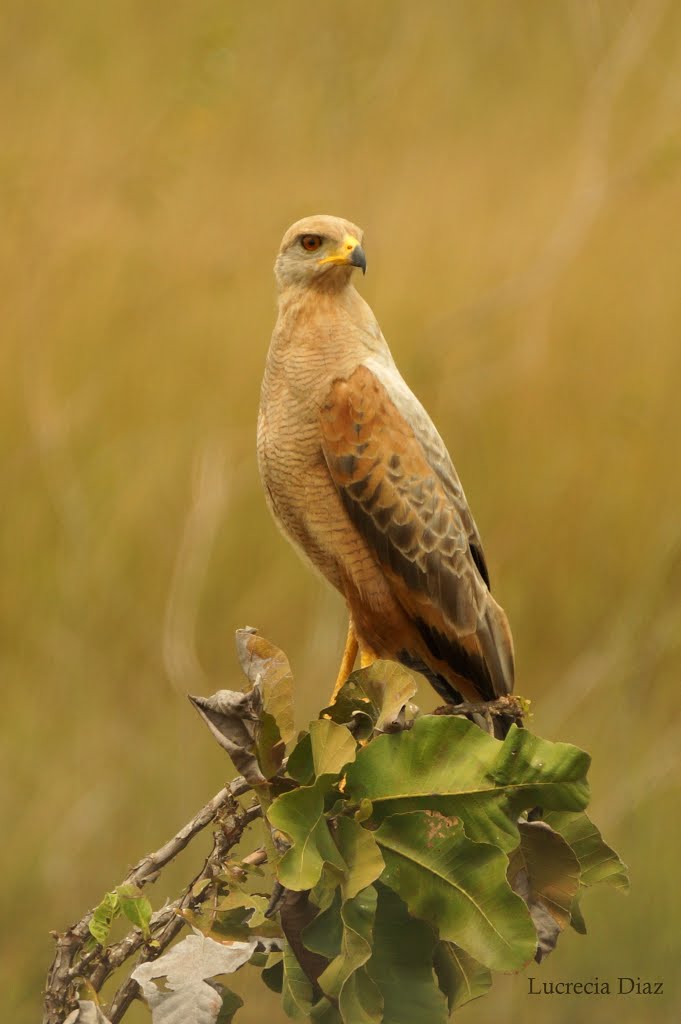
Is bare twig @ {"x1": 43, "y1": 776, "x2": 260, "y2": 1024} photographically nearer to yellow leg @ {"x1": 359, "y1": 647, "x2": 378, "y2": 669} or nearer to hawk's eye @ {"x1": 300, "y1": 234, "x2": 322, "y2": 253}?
yellow leg @ {"x1": 359, "y1": 647, "x2": 378, "y2": 669}

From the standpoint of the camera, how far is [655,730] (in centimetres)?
207

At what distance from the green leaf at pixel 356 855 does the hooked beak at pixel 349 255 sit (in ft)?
2.02

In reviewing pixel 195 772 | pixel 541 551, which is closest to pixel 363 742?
pixel 195 772

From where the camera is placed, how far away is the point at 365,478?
1.33m

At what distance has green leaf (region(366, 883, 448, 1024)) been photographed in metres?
0.89

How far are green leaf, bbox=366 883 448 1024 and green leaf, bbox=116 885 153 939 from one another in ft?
0.55

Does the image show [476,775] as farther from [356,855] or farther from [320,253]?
[320,253]

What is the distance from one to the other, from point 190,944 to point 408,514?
61 centimetres

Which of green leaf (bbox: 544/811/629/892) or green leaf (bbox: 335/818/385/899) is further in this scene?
green leaf (bbox: 544/811/629/892)

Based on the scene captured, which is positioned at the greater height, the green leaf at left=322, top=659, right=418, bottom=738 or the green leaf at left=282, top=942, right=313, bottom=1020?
the green leaf at left=322, top=659, right=418, bottom=738
